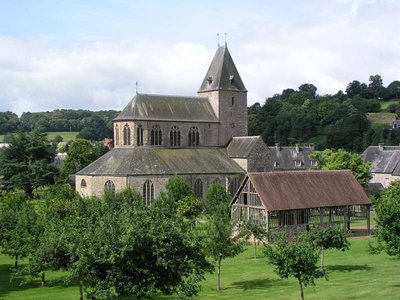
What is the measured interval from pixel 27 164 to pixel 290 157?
39093 mm

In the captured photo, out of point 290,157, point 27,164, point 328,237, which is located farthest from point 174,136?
point 328,237

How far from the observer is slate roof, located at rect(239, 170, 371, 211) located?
154ft

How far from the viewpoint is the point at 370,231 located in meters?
51.8

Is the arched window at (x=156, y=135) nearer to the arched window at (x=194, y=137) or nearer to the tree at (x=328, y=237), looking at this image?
the arched window at (x=194, y=137)

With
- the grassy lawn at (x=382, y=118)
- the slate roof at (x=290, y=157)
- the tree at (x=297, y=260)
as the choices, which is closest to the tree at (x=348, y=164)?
the slate roof at (x=290, y=157)

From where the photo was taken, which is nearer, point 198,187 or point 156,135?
point 198,187

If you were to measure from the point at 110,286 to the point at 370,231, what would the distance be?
3641 cm

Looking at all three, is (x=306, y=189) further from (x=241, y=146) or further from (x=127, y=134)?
(x=127, y=134)

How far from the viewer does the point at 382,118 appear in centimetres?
14988

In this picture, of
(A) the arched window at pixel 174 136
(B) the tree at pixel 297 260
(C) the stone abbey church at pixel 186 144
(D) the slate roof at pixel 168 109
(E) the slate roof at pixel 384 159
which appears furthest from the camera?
(E) the slate roof at pixel 384 159

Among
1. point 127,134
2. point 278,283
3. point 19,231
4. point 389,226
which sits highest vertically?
point 127,134

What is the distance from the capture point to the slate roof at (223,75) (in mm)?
73688

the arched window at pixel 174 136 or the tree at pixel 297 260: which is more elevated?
the arched window at pixel 174 136

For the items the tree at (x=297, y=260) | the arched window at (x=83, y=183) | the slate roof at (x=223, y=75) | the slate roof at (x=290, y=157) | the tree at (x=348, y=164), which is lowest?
the tree at (x=297, y=260)
